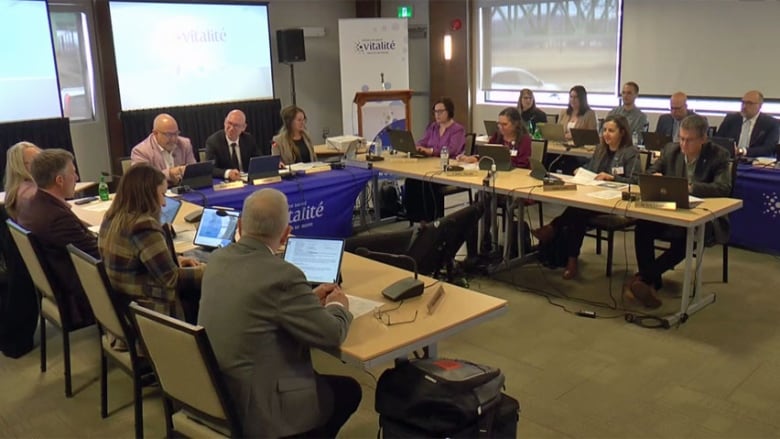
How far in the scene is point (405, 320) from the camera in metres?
2.43

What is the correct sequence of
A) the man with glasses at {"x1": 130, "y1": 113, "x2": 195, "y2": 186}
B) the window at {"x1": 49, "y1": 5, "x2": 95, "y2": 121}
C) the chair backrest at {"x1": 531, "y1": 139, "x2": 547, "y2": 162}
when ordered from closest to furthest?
the man with glasses at {"x1": 130, "y1": 113, "x2": 195, "y2": 186} < the chair backrest at {"x1": 531, "y1": 139, "x2": 547, "y2": 162} < the window at {"x1": 49, "y1": 5, "x2": 95, "y2": 121}

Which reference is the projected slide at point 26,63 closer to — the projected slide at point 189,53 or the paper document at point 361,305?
the projected slide at point 189,53

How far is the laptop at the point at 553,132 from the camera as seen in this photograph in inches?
259

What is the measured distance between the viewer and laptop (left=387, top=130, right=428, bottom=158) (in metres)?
5.98

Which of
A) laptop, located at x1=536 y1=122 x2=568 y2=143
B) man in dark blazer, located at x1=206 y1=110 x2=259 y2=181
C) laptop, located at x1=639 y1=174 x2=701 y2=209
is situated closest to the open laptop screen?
man in dark blazer, located at x1=206 y1=110 x2=259 y2=181

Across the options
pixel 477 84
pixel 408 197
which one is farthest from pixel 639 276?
pixel 477 84

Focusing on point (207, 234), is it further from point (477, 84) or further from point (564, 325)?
point (477, 84)

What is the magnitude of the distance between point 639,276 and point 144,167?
10.0ft

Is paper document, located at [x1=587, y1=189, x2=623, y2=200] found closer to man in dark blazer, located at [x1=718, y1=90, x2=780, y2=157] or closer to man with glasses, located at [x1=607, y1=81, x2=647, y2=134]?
man in dark blazer, located at [x1=718, y1=90, x2=780, y2=157]

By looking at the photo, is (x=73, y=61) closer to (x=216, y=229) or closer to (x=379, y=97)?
(x=379, y=97)

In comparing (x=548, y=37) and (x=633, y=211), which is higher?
(x=548, y=37)

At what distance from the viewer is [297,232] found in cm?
531

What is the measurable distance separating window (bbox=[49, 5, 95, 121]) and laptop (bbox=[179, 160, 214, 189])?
318cm

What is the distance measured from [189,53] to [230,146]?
2.88 metres
